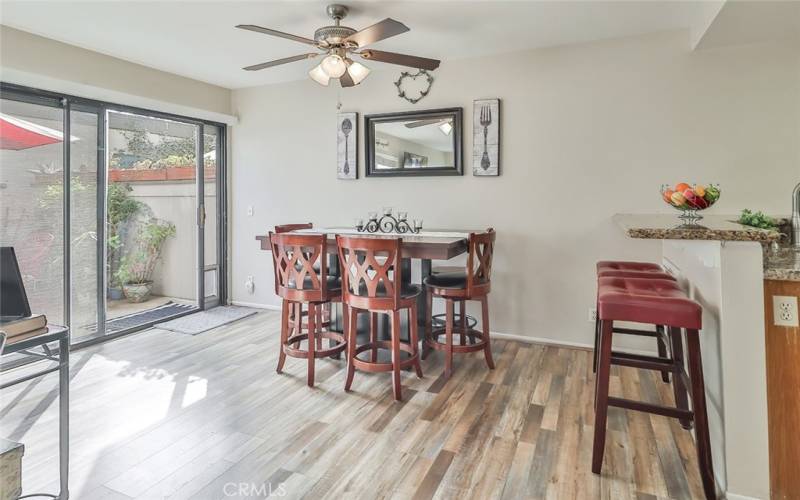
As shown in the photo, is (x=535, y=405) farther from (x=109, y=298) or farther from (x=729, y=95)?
(x=109, y=298)

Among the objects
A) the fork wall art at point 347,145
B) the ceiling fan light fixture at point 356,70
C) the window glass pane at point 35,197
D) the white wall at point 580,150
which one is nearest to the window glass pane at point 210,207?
the white wall at point 580,150

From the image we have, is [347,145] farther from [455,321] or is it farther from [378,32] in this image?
[455,321]

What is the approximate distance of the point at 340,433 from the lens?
2219 mm

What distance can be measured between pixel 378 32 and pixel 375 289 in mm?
1512

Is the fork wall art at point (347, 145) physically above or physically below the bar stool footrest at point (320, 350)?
above

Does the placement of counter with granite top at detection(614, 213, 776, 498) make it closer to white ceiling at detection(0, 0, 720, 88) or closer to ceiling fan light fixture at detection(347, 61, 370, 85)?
white ceiling at detection(0, 0, 720, 88)

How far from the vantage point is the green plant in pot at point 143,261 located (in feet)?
13.6

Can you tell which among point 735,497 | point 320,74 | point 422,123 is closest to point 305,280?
point 320,74

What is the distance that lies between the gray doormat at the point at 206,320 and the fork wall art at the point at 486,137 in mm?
2923

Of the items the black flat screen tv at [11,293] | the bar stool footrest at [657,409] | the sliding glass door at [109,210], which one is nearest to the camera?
the black flat screen tv at [11,293]

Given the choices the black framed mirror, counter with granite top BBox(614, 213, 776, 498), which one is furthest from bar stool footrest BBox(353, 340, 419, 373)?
the black framed mirror

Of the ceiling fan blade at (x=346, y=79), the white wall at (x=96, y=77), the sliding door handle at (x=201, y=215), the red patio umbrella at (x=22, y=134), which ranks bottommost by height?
the sliding door handle at (x=201, y=215)

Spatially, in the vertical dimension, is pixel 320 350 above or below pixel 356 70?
below

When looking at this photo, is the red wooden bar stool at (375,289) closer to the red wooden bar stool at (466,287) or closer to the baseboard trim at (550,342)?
the red wooden bar stool at (466,287)
